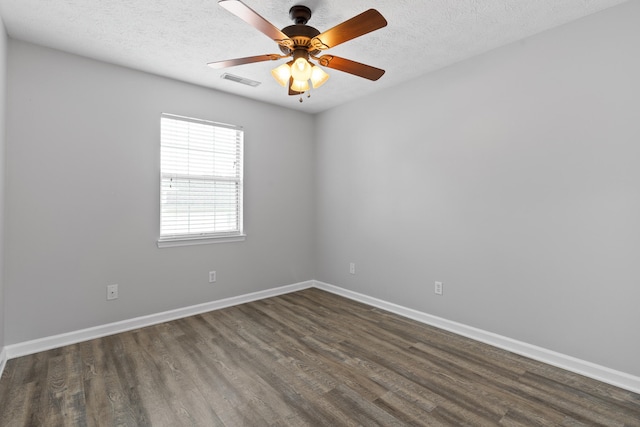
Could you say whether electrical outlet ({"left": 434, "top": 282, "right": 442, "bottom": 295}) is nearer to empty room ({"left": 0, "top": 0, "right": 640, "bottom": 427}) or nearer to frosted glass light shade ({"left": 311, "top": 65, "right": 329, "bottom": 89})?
empty room ({"left": 0, "top": 0, "right": 640, "bottom": 427})

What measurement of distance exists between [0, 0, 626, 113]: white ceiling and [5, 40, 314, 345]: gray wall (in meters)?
0.28

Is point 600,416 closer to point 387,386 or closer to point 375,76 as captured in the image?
point 387,386

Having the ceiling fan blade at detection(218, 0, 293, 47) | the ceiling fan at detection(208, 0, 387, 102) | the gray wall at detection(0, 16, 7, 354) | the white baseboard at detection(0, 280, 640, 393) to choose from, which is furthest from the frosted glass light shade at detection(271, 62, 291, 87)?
the white baseboard at detection(0, 280, 640, 393)

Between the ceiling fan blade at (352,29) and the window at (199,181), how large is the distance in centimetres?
201

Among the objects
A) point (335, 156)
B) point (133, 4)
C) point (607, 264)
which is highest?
point (133, 4)

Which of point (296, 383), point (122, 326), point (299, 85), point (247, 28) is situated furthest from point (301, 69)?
point (122, 326)

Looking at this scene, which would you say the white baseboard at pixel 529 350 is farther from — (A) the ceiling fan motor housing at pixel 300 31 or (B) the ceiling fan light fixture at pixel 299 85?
(A) the ceiling fan motor housing at pixel 300 31

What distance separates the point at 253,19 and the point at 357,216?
2.62 metres

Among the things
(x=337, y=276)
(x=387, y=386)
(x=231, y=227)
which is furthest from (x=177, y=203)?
(x=387, y=386)

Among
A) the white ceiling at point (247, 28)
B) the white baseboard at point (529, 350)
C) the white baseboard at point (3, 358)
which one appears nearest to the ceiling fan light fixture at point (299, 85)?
the white ceiling at point (247, 28)

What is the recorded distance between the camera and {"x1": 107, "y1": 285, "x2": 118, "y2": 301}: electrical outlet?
291cm

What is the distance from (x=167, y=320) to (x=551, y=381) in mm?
3321

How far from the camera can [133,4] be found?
6.79ft

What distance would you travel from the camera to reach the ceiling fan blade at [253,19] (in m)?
1.54
